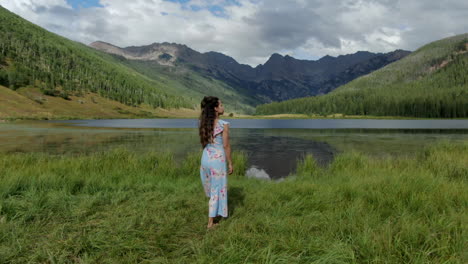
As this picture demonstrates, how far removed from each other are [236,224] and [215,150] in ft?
6.41

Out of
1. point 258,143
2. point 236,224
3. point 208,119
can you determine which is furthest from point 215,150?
point 258,143

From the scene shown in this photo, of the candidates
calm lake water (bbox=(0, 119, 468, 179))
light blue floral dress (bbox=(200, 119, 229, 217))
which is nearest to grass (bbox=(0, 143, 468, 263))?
light blue floral dress (bbox=(200, 119, 229, 217))

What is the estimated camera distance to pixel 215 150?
7.09 meters

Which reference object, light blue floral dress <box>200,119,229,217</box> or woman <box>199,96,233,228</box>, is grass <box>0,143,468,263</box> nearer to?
light blue floral dress <box>200,119,229,217</box>

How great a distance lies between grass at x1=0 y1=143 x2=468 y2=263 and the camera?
4672 millimetres

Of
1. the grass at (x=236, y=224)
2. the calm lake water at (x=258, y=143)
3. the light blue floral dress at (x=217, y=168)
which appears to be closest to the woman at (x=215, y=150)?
the light blue floral dress at (x=217, y=168)

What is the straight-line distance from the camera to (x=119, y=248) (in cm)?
504

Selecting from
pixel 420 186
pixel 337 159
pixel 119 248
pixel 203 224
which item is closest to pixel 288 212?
pixel 203 224

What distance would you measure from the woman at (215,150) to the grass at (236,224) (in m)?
0.69

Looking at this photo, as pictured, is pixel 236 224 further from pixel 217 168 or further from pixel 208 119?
pixel 208 119

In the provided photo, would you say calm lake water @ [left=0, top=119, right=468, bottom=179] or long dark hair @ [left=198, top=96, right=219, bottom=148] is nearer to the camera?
long dark hair @ [left=198, top=96, right=219, bottom=148]

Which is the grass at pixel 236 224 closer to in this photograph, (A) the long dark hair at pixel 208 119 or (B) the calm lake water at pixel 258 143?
(A) the long dark hair at pixel 208 119

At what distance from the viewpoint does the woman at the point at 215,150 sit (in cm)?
703

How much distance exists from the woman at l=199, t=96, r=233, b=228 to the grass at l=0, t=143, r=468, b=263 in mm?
686
